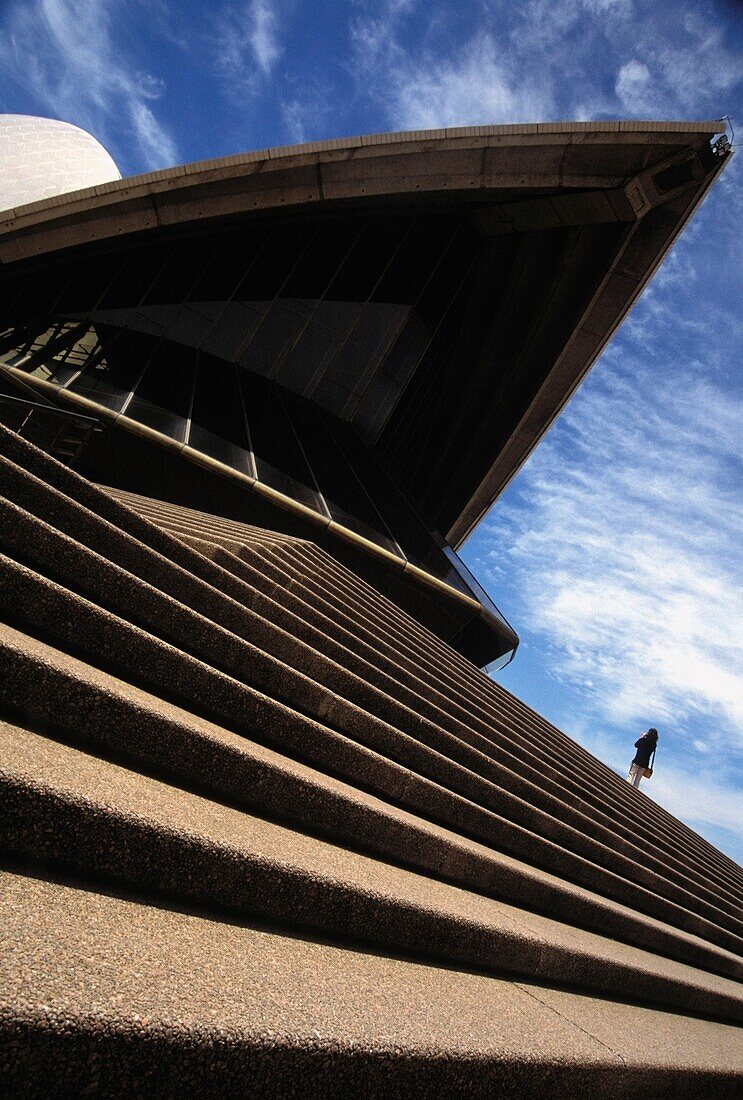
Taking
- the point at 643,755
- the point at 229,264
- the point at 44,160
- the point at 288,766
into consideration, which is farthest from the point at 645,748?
the point at 44,160

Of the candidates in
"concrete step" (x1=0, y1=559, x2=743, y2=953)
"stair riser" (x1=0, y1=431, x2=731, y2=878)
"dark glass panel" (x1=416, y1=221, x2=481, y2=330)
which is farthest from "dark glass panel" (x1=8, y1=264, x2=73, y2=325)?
"concrete step" (x1=0, y1=559, x2=743, y2=953)

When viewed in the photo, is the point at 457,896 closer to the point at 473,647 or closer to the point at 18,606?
the point at 18,606

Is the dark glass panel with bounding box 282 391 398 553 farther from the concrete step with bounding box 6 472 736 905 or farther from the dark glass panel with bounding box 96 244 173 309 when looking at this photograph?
the concrete step with bounding box 6 472 736 905

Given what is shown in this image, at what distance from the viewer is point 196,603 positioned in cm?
340

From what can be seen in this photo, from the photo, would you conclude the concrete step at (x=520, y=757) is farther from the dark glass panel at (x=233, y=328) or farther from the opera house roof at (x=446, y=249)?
the dark glass panel at (x=233, y=328)

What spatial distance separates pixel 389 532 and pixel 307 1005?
1017 centimetres

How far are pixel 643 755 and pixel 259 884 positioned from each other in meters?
12.0

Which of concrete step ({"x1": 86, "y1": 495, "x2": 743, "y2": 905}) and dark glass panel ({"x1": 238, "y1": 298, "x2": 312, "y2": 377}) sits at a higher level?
dark glass panel ({"x1": 238, "y1": 298, "x2": 312, "y2": 377})

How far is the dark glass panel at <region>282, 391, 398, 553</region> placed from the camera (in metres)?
11.0

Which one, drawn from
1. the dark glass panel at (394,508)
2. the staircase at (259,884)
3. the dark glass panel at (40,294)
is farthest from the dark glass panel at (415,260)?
the staircase at (259,884)

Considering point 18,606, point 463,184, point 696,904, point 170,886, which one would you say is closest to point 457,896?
point 170,886

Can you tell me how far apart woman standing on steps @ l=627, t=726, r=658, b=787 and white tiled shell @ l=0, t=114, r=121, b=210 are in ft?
132

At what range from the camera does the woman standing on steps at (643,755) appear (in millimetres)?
11836

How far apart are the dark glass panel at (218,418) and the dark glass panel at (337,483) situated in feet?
5.03
